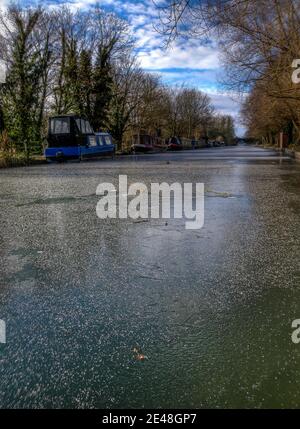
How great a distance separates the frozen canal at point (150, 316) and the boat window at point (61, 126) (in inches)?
797

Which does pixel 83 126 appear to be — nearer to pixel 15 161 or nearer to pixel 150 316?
pixel 15 161

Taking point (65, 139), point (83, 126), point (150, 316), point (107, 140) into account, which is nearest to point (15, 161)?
point (65, 139)

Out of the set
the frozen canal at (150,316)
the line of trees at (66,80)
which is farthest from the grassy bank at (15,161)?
the frozen canal at (150,316)

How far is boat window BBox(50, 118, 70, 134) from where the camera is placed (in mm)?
24703

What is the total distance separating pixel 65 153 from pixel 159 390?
23.8 meters

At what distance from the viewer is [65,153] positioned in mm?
24703

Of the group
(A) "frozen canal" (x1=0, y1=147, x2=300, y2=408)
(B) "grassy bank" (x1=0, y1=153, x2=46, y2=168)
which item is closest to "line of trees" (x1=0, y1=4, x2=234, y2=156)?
(B) "grassy bank" (x1=0, y1=153, x2=46, y2=168)

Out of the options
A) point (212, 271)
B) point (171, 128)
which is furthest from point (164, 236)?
point (171, 128)

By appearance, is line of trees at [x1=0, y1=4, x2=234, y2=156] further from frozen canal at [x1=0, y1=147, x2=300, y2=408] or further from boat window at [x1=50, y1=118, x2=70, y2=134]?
frozen canal at [x1=0, y1=147, x2=300, y2=408]

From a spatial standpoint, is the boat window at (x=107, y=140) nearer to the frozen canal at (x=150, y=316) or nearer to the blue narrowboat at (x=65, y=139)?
the blue narrowboat at (x=65, y=139)

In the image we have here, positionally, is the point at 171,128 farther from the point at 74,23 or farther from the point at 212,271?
the point at 212,271

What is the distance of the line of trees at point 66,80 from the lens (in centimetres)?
2938

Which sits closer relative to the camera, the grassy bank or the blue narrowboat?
the grassy bank

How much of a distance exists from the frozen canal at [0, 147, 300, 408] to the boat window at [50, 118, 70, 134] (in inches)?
797
